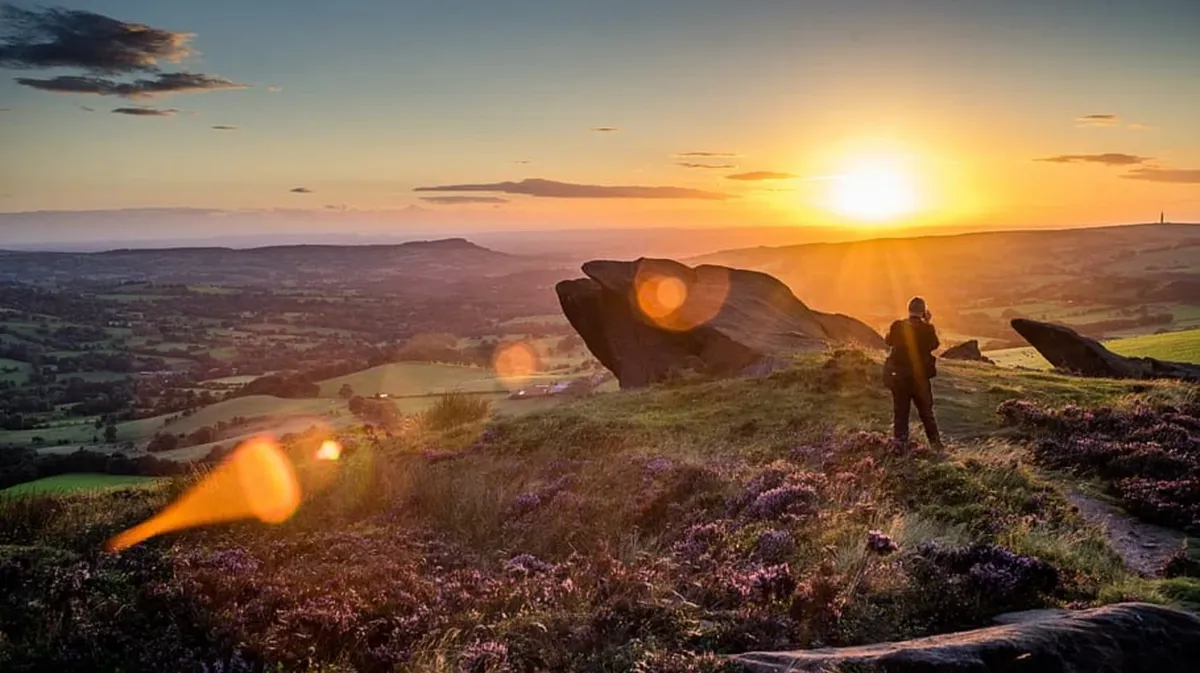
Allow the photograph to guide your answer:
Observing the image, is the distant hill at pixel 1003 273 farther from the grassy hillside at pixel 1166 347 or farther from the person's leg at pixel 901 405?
the person's leg at pixel 901 405

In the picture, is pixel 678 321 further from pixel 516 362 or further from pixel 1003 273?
pixel 1003 273

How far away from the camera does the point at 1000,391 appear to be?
68.2 ft

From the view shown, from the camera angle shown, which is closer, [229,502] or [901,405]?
[229,502]

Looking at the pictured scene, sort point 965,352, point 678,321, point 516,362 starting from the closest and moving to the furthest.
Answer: point 678,321, point 965,352, point 516,362

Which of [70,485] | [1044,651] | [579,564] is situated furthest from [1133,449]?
[70,485]

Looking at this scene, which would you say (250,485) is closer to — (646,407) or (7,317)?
(646,407)

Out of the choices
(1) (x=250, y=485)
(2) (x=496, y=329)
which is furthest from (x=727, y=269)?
(2) (x=496, y=329)

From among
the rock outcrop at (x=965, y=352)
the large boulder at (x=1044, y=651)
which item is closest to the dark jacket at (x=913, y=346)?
the large boulder at (x=1044, y=651)

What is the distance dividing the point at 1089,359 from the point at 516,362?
81.5 meters

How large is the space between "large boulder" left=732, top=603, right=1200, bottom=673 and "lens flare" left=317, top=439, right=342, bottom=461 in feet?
52.9

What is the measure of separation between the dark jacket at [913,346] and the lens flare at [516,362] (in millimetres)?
63973

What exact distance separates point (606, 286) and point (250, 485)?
20.5 meters

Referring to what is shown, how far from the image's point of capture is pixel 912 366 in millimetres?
13555

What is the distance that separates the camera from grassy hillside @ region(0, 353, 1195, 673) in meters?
5.88
